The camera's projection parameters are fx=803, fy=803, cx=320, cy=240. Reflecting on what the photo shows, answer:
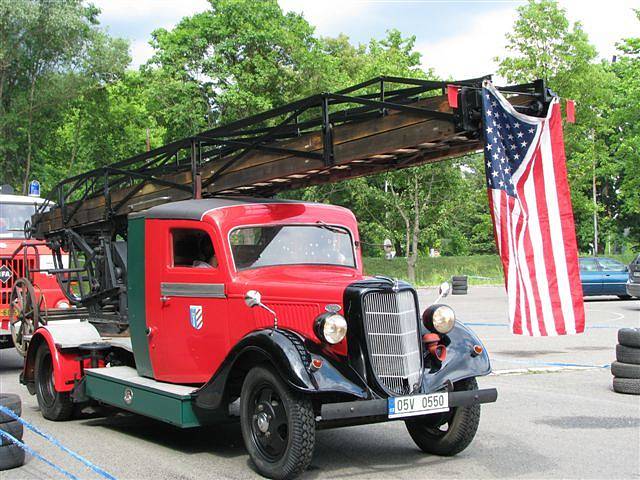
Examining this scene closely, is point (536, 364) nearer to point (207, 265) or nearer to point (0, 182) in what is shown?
point (207, 265)

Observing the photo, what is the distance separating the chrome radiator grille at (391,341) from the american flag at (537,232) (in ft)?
2.77

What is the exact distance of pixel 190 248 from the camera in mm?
7551

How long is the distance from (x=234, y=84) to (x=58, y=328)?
30.1m

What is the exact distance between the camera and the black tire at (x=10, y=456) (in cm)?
650

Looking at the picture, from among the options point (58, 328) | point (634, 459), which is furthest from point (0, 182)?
point (634, 459)

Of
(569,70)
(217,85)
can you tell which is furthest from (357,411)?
(569,70)

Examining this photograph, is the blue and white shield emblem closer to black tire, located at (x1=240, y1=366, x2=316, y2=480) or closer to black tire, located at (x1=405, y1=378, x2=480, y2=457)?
black tire, located at (x1=240, y1=366, x2=316, y2=480)

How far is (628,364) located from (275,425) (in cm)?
534

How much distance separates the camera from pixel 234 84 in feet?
125

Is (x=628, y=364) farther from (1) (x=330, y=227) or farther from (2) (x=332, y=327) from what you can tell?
(2) (x=332, y=327)

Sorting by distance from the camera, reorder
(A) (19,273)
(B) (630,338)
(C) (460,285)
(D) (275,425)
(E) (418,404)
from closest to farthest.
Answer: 1. (E) (418,404)
2. (D) (275,425)
3. (B) (630,338)
4. (A) (19,273)
5. (C) (460,285)

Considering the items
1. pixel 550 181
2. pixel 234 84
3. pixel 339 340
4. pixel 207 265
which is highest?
pixel 234 84

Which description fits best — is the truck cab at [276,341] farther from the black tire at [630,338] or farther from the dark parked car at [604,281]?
the dark parked car at [604,281]

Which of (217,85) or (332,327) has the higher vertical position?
(217,85)
